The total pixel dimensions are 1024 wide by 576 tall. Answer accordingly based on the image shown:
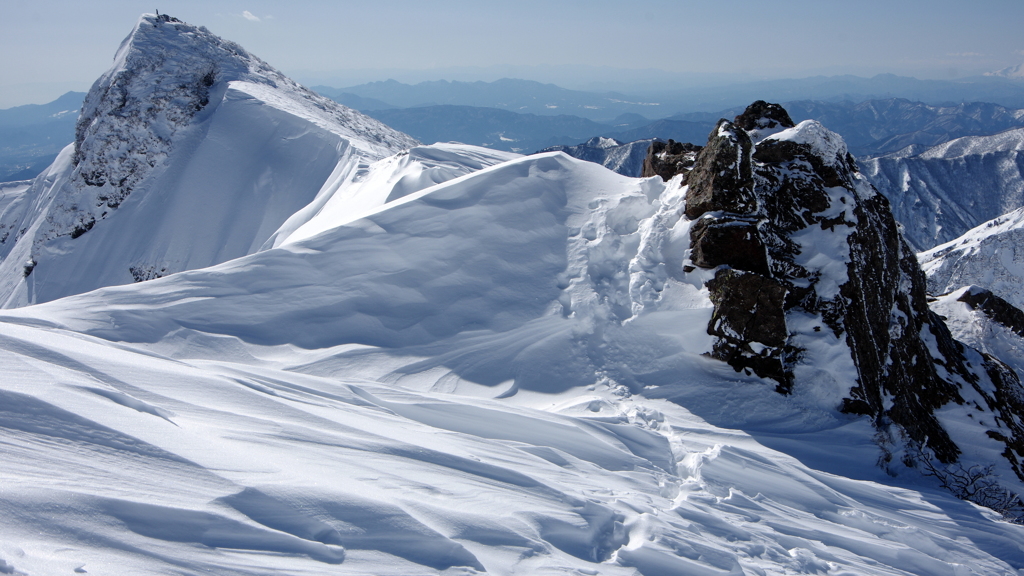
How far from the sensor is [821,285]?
29.4ft

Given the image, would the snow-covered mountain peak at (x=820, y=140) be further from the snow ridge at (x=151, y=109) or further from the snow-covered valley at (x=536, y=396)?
the snow ridge at (x=151, y=109)

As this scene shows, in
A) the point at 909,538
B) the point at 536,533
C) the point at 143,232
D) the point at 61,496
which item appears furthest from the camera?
the point at 143,232

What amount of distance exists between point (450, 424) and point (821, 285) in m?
7.04

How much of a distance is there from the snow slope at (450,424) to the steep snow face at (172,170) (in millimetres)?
13946

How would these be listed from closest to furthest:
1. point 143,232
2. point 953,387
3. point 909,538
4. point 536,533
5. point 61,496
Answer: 1. point 61,496
2. point 536,533
3. point 909,538
4. point 953,387
5. point 143,232

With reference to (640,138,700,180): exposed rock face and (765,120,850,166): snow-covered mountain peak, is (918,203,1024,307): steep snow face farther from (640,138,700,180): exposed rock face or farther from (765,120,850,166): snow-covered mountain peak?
(765,120,850,166): snow-covered mountain peak

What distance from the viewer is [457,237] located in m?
10.5

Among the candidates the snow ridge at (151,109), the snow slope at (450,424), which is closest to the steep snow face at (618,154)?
the snow ridge at (151,109)

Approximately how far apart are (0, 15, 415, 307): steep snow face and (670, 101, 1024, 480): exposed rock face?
16577mm

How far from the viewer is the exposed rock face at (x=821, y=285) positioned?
852 centimetres

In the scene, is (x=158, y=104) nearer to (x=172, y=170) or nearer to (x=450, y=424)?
(x=172, y=170)

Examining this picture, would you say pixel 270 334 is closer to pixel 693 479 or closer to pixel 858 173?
pixel 693 479

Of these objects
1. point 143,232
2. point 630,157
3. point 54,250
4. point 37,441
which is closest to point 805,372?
Result: point 37,441

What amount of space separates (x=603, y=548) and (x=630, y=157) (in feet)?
446
